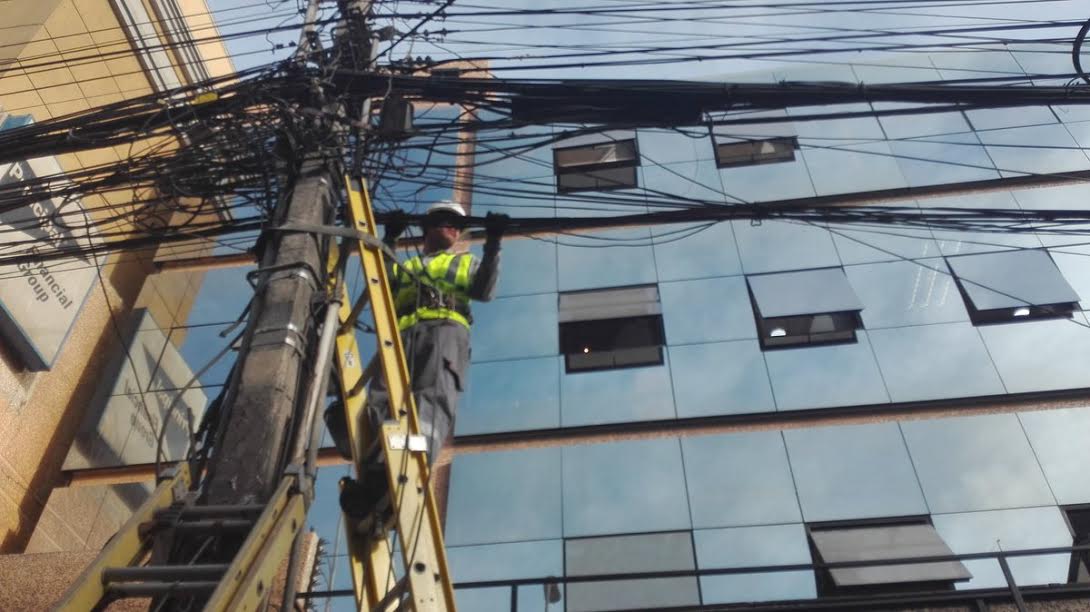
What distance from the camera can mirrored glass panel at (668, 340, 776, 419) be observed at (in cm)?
974

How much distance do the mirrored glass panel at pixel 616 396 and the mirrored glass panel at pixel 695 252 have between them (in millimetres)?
1604

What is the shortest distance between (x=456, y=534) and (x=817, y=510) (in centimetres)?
366

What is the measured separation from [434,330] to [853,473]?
5814mm

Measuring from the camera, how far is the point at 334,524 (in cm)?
880

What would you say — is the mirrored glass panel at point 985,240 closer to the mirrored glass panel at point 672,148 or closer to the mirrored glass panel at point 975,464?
the mirrored glass panel at point 975,464

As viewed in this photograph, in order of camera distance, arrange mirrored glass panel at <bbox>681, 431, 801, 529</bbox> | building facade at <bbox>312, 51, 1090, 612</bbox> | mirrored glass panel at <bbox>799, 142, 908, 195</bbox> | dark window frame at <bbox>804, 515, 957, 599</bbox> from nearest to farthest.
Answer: dark window frame at <bbox>804, 515, 957, 599</bbox> → building facade at <bbox>312, 51, 1090, 612</bbox> → mirrored glass panel at <bbox>681, 431, 801, 529</bbox> → mirrored glass panel at <bbox>799, 142, 908, 195</bbox>

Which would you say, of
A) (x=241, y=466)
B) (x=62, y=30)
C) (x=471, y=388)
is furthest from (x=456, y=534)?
(x=62, y=30)

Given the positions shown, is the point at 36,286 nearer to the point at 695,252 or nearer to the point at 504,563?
the point at 504,563

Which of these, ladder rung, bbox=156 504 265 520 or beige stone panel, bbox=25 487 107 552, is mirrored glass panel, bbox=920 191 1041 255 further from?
beige stone panel, bbox=25 487 107 552

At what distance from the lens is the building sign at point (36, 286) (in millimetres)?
9508

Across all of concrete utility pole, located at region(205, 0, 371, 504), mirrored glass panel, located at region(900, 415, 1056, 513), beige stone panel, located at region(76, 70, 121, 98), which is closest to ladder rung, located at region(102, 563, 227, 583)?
concrete utility pole, located at region(205, 0, 371, 504)

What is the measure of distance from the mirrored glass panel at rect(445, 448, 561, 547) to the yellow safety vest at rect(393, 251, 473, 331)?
168 inches

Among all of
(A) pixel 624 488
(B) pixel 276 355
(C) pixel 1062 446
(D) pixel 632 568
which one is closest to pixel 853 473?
(C) pixel 1062 446

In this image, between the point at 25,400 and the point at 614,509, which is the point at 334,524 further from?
the point at 25,400
